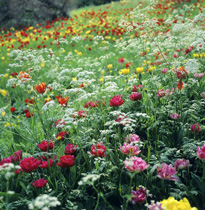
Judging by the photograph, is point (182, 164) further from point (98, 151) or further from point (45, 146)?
point (45, 146)

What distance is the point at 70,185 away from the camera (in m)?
1.83

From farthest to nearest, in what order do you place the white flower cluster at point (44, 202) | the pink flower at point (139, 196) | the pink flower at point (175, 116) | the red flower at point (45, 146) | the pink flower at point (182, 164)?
the pink flower at point (175, 116), the red flower at point (45, 146), the pink flower at point (182, 164), the pink flower at point (139, 196), the white flower cluster at point (44, 202)

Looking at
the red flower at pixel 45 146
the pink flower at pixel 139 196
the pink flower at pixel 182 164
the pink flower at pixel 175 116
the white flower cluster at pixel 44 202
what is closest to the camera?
the white flower cluster at pixel 44 202

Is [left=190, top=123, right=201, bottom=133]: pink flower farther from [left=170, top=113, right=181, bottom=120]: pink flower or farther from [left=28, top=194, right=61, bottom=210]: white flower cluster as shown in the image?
[left=28, top=194, right=61, bottom=210]: white flower cluster

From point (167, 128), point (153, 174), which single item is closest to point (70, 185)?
point (153, 174)

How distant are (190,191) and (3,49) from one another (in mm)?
7381

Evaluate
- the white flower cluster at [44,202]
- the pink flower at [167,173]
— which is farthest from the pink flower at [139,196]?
the white flower cluster at [44,202]

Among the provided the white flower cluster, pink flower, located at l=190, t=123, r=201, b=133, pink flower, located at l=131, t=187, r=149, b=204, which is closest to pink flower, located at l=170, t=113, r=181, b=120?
pink flower, located at l=190, t=123, r=201, b=133

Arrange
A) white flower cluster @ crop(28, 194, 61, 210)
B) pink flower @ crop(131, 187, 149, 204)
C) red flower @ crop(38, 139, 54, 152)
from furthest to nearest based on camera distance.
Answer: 1. red flower @ crop(38, 139, 54, 152)
2. pink flower @ crop(131, 187, 149, 204)
3. white flower cluster @ crop(28, 194, 61, 210)

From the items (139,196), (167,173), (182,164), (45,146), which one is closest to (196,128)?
(182,164)

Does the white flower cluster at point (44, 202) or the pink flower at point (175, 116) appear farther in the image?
the pink flower at point (175, 116)

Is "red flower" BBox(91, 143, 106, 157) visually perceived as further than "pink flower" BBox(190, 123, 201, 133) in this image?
No

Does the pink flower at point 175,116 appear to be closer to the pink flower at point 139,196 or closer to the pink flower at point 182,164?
the pink flower at point 182,164

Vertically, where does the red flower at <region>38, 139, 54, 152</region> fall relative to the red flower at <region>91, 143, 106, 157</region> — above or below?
above
